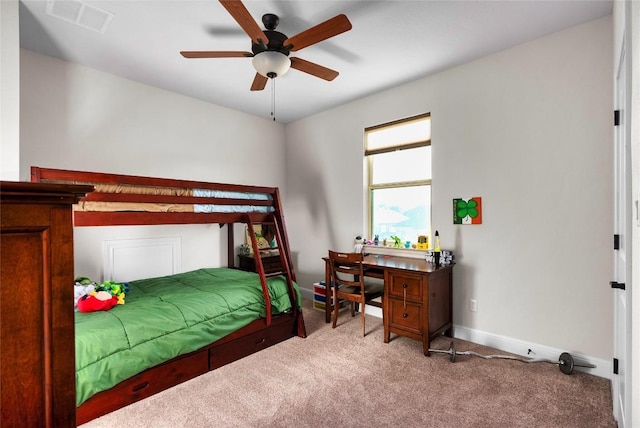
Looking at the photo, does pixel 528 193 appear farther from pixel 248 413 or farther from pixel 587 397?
pixel 248 413

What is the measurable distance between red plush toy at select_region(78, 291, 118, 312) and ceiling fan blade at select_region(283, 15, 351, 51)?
2.29m

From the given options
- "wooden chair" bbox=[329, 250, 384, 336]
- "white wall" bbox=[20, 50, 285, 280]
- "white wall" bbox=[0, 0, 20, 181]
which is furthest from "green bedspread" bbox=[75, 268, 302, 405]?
"white wall" bbox=[0, 0, 20, 181]

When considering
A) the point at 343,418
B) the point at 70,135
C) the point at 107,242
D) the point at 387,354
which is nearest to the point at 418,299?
the point at 387,354

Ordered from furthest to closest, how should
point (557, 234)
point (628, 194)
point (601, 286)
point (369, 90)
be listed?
1. point (369, 90)
2. point (557, 234)
3. point (601, 286)
4. point (628, 194)

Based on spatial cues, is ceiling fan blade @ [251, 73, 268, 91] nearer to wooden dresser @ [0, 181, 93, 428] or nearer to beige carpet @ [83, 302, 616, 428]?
wooden dresser @ [0, 181, 93, 428]

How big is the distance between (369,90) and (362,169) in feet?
3.09

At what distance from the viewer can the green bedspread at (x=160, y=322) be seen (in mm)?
1870

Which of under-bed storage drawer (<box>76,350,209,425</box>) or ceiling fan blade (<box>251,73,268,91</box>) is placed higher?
ceiling fan blade (<box>251,73,268,91</box>)

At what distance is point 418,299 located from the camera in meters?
2.72

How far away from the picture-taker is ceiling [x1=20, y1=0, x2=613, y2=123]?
2.14m

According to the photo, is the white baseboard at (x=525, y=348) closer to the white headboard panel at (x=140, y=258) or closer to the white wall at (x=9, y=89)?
the white headboard panel at (x=140, y=258)

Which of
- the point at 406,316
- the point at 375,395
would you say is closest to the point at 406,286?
the point at 406,316

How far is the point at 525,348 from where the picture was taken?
2635mm

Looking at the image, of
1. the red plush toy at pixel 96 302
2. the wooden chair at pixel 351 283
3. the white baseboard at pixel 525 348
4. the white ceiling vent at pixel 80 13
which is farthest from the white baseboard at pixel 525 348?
the white ceiling vent at pixel 80 13
